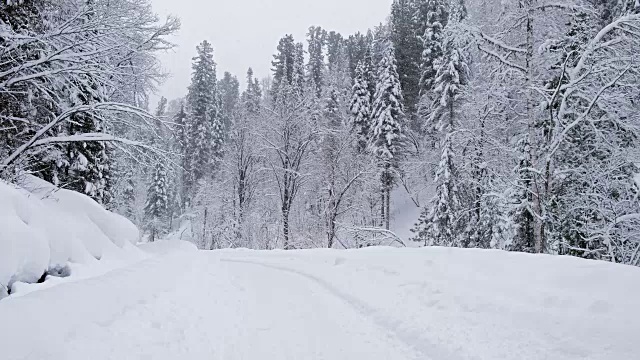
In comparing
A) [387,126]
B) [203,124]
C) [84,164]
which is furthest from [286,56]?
[84,164]

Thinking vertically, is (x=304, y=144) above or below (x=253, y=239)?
above

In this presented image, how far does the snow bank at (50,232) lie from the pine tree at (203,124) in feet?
126

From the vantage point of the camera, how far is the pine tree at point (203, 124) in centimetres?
4984

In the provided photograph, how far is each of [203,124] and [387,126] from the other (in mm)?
26819

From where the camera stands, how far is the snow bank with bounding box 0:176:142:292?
5715 mm

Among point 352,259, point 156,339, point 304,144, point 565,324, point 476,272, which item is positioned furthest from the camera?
point 304,144

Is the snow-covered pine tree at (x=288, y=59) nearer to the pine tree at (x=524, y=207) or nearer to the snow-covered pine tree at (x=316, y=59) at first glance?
the snow-covered pine tree at (x=316, y=59)

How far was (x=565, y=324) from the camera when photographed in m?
3.91

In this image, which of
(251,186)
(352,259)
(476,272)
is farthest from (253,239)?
(476,272)

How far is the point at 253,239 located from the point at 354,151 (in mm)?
12018

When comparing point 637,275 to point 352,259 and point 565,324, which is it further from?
point 352,259

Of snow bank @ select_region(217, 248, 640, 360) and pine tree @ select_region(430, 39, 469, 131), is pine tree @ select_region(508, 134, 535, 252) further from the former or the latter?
pine tree @ select_region(430, 39, 469, 131)

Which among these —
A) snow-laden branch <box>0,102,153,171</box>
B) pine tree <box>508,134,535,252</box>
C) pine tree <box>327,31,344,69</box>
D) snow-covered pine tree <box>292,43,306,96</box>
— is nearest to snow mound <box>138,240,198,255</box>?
snow-laden branch <box>0,102,153,171</box>

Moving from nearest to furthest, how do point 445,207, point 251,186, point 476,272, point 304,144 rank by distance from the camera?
1. point 476,272
2. point 445,207
3. point 304,144
4. point 251,186
